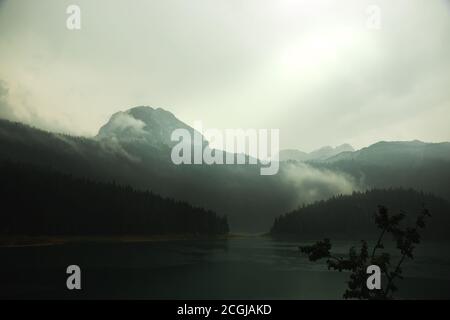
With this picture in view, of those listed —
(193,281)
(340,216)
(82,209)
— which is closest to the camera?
(193,281)

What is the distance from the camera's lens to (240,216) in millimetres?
130125

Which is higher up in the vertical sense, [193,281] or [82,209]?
[82,209]

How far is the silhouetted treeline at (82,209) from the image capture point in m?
81.8

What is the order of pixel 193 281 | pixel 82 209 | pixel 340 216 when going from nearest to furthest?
pixel 193 281
pixel 82 209
pixel 340 216

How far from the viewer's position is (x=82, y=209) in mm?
90000

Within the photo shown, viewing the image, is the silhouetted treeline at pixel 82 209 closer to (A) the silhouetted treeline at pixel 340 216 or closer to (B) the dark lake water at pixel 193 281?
(A) the silhouetted treeline at pixel 340 216

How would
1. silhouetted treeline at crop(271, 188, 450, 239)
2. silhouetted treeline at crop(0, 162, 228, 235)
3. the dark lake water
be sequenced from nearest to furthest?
the dark lake water, silhouetted treeline at crop(0, 162, 228, 235), silhouetted treeline at crop(271, 188, 450, 239)

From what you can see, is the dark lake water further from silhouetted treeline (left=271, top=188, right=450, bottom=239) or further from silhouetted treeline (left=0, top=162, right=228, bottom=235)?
silhouetted treeline (left=271, top=188, right=450, bottom=239)

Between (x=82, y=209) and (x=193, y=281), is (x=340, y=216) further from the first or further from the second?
(x=193, y=281)

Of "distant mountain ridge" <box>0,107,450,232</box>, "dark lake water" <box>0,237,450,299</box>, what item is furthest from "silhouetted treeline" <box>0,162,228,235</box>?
"dark lake water" <box>0,237,450,299</box>

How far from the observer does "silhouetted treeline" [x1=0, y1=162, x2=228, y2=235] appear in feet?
268

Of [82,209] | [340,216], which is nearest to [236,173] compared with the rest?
[340,216]

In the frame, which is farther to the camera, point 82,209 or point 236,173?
point 236,173
